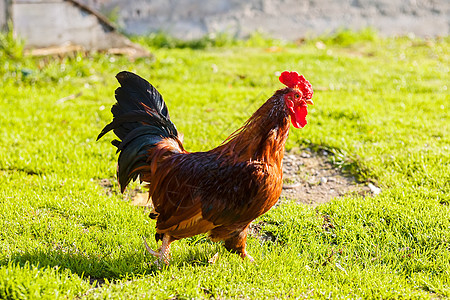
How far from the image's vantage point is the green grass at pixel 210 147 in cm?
350

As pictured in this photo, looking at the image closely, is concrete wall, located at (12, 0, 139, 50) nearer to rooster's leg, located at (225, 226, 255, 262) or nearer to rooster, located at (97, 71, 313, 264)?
rooster, located at (97, 71, 313, 264)

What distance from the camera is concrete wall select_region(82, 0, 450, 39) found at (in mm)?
11727

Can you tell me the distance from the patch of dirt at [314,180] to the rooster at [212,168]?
1550mm

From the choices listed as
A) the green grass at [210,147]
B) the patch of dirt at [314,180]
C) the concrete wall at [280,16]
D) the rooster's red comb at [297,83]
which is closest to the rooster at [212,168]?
the rooster's red comb at [297,83]

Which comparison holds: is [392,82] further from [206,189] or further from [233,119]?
[206,189]

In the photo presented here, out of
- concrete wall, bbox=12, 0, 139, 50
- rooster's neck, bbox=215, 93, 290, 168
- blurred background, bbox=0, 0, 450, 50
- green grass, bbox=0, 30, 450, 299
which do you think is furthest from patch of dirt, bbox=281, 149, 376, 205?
blurred background, bbox=0, 0, 450, 50

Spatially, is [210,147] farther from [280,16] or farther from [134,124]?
[280,16]

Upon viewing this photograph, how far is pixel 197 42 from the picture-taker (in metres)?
11.6

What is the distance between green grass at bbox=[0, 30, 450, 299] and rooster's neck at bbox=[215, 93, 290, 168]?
2.90 feet

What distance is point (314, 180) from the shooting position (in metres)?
5.39

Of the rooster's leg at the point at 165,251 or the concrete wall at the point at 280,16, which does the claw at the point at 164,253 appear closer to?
the rooster's leg at the point at 165,251

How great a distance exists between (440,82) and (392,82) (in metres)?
0.87

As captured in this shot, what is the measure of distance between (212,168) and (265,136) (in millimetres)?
435

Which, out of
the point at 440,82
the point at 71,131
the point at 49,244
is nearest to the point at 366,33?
the point at 440,82
